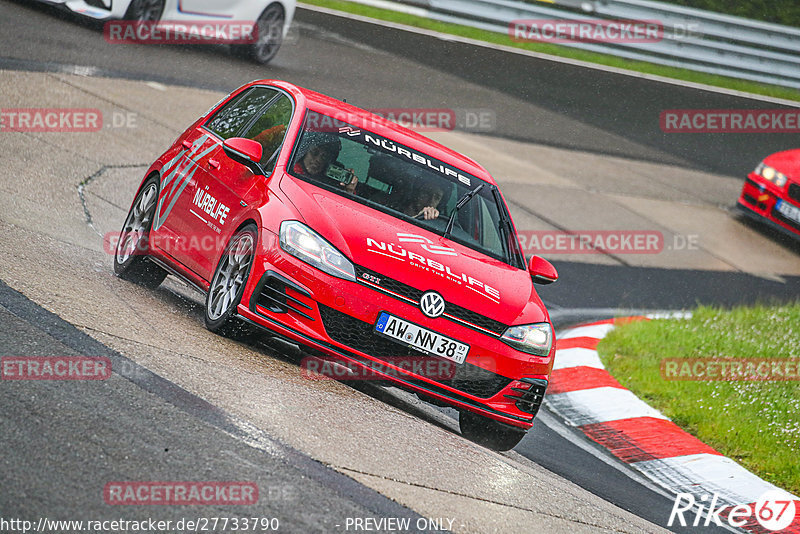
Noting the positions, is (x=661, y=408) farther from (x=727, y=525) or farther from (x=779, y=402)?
(x=727, y=525)

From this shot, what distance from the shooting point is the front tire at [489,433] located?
6.21 m

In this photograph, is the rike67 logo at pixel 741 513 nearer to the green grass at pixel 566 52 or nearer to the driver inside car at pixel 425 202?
the driver inside car at pixel 425 202

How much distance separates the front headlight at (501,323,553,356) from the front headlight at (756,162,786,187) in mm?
9127

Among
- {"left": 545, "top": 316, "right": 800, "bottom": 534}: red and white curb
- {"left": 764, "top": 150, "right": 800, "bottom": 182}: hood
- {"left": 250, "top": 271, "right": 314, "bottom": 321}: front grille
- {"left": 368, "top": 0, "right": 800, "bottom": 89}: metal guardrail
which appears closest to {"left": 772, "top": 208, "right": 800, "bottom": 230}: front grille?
{"left": 764, "top": 150, "right": 800, "bottom": 182}: hood

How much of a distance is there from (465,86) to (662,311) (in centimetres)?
753

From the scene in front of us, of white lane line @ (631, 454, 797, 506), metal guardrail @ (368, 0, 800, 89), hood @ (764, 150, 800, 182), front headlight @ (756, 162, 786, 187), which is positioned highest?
metal guardrail @ (368, 0, 800, 89)

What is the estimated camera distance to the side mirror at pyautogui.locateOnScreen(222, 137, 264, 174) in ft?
21.6

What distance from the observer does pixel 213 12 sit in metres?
14.8

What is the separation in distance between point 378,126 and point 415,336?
1916 mm

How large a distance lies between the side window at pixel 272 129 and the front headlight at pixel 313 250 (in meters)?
0.77

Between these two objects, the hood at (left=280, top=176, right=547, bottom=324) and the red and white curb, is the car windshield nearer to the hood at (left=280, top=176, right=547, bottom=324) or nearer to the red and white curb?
the hood at (left=280, top=176, right=547, bottom=324)

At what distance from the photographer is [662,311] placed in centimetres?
1098

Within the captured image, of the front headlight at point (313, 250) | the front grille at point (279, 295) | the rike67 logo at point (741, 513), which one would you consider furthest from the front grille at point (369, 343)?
the rike67 logo at point (741, 513)

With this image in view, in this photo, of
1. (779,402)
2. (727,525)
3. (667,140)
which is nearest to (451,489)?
(727,525)
